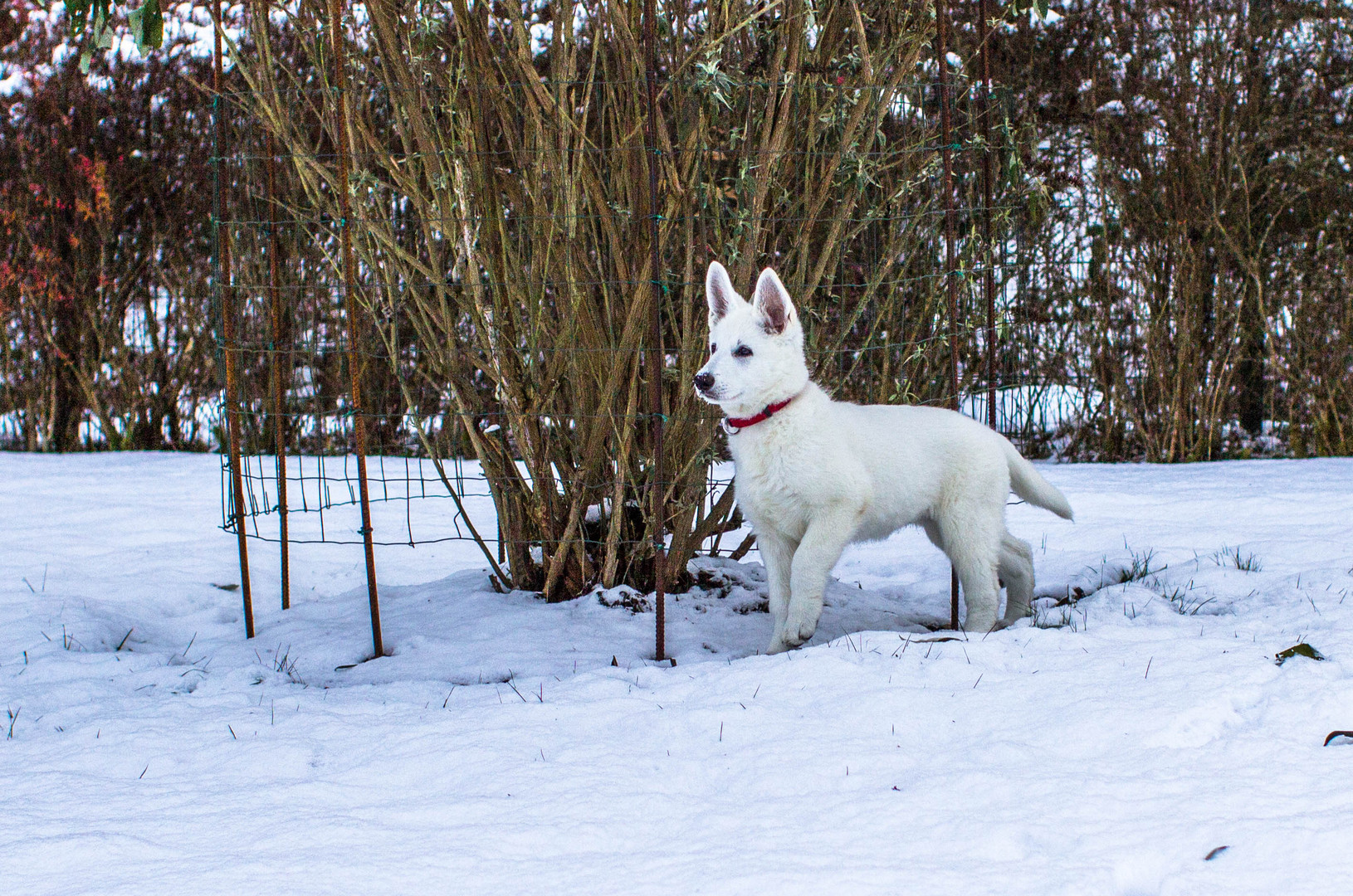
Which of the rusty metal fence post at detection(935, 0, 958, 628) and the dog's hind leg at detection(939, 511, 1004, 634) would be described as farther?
the rusty metal fence post at detection(935, 0, 958, 628)

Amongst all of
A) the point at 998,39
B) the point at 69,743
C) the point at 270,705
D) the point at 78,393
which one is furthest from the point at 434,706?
the point at 78,393

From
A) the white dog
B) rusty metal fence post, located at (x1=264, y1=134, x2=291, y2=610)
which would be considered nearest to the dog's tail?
the white dog

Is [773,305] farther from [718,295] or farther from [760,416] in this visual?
[760,416]

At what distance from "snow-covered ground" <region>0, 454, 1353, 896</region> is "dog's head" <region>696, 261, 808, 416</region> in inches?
34.6

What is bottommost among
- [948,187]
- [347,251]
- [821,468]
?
[821,468]

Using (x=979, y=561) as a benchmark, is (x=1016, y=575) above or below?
below

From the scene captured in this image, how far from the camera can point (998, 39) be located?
349 inches

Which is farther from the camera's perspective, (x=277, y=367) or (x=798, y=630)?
(x=277, y=367)

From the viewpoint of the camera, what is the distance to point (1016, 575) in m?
4.50

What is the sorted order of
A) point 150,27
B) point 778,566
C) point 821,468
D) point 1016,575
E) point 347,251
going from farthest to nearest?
point 1016,575 → point 778,566 → point 347,251 → point 821,468 → point 150,27

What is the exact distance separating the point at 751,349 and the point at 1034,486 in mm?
1377

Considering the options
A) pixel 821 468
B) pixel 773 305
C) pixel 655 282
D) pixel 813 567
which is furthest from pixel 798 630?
pixel 655 282

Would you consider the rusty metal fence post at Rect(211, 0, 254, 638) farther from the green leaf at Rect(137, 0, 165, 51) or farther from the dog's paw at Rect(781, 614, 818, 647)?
the dog's paw at Rect(781, 614, 818, 647)

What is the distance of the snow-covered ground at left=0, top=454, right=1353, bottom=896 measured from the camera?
87.7 inches
